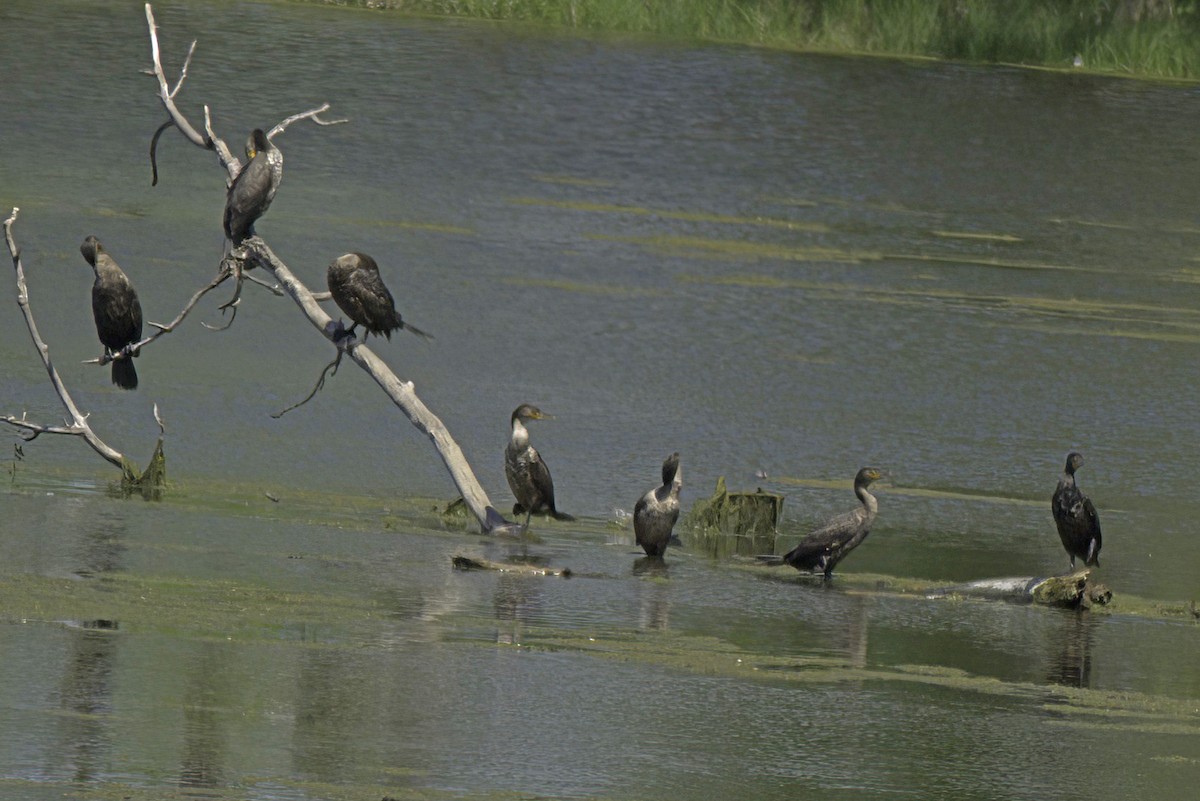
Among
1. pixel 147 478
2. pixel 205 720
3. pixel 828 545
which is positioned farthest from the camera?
pixel 147 478

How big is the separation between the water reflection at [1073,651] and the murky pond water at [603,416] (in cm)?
3


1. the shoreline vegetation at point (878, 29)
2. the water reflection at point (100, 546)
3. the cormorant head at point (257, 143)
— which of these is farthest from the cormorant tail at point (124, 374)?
the shoreline vegetation at point (878, 29)

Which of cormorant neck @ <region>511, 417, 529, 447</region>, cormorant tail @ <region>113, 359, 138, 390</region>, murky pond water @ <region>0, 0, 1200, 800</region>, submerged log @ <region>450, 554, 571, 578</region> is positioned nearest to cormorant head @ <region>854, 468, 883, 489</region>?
murky pond water @ <region>0, 0, 1200, 800</region>

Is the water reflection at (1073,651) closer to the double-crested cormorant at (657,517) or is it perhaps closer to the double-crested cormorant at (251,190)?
the double-crested cormorant at (657,517)

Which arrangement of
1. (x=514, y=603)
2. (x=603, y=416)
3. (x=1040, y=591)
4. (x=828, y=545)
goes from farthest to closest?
(x=603, y=416) < (x=828, y=545) < (x=1040, y=591) < (x=514, y=603)

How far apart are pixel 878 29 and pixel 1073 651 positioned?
2104 cm

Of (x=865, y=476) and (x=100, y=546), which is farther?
(x=865, y=476)

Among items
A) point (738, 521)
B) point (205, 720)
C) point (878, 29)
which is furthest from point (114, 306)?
point (878, 29)

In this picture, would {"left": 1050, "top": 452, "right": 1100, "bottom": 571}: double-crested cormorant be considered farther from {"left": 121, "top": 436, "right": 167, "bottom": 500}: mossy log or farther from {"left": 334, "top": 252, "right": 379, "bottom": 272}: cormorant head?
{"left": 121, "top": 436, "right": 167, "bottom": 500}: mossy log

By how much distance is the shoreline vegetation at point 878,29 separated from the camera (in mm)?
27500

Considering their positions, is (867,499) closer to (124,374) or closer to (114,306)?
(124,374)

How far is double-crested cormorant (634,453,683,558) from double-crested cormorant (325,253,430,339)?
1.50 meters

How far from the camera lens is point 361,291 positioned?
9.90 meters

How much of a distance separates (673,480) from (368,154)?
10348 mm
